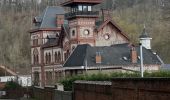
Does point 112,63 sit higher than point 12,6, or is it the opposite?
point 12,6

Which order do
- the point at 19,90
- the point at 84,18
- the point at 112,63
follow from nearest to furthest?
the point at 112,63 < the point at 84,18 < the point at 19,90

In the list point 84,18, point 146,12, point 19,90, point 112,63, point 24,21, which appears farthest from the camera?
point 24,21

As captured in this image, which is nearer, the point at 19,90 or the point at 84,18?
the point at 84,18

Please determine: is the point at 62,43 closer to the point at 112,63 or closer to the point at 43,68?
the point at 43,68

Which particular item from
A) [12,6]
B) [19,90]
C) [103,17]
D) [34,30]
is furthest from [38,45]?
[12,6]

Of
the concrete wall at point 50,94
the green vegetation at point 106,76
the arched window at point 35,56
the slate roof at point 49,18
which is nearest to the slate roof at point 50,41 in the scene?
the slate roof at point 49,18

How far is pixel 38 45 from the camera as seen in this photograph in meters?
90.1

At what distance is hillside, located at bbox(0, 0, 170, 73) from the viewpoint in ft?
372

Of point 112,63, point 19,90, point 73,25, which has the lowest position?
point 19,90

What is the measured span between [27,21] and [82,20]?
91600mm

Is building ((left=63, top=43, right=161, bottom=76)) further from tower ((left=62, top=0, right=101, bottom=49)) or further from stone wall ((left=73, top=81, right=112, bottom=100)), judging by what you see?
stone wall ((left=73, top=81, right=112, bottom=100))

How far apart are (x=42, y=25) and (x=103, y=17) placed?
13097mm

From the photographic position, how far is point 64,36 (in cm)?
7975

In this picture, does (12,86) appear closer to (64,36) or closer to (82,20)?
(64,36)
